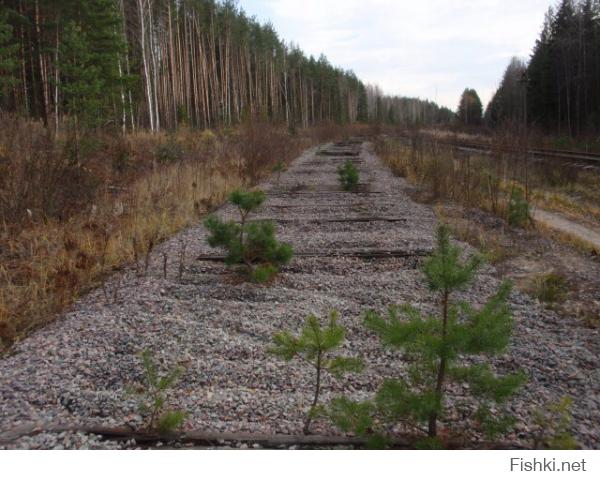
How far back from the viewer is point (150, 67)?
97.8ft

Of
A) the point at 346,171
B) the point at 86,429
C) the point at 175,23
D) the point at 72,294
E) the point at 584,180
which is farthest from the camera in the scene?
the point at 175,23

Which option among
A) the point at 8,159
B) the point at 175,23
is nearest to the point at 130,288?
the point at 8,159

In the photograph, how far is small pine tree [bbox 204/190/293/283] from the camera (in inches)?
191

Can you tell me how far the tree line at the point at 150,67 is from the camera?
16.4 m

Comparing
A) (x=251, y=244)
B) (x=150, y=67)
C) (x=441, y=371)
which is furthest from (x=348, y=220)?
(x=150, y=67)

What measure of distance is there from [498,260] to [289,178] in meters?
8.80

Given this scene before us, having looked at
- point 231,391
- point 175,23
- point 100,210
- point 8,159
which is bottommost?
point 231,391

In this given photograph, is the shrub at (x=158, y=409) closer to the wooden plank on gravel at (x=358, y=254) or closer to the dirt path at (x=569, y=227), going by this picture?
the wooden plank on gravel at (x=358, y=254)

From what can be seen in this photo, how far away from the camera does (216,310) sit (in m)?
4.06

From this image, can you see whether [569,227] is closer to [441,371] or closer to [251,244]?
[251,244]

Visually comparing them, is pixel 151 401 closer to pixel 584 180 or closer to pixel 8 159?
pixel 8 159

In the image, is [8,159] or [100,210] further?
[100,210]

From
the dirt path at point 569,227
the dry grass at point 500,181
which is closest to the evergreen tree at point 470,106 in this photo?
the dry grass at point 500,181

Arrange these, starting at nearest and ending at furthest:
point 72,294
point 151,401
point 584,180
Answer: point 151,401 < point 72,294 < point 584,180
